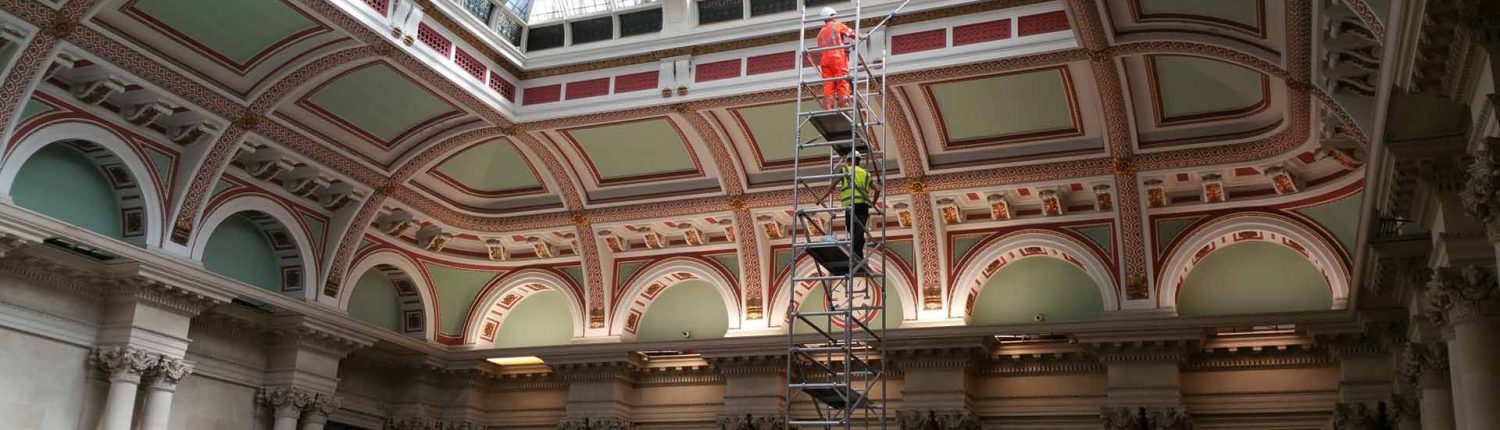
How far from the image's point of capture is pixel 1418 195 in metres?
10.4

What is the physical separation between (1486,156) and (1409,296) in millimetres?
5422

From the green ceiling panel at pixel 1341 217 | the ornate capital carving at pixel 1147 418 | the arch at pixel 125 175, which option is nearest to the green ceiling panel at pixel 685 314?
the ornate capital carving at pixel 1147 418

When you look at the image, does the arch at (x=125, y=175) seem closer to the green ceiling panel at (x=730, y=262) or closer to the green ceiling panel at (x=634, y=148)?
the green ceiling panel at (x=634, y=148)

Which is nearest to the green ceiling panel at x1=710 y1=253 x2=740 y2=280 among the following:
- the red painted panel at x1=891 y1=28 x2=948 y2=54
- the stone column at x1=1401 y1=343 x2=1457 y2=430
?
the red painted panel at x1=891 y1=28 x2=948 y2=54

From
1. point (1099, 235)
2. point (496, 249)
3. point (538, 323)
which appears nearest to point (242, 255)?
point (496, 249)

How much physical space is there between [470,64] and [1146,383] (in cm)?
943

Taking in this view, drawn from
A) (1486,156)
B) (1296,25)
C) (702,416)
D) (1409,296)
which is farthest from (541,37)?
(1486,156)

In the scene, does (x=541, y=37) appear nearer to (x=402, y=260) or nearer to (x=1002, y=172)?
(x=402, y=260)

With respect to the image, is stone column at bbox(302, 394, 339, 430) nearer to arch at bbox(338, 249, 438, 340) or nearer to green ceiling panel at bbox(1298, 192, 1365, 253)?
arch at bbox(338, 249, 438, 340)

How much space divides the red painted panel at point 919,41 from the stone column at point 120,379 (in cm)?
955

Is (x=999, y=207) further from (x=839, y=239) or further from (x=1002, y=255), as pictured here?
(x=839, y=239)

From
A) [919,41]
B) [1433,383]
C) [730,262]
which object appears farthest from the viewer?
[730,262]

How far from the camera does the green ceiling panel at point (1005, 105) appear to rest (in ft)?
54.5

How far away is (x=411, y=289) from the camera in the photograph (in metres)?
20.8
